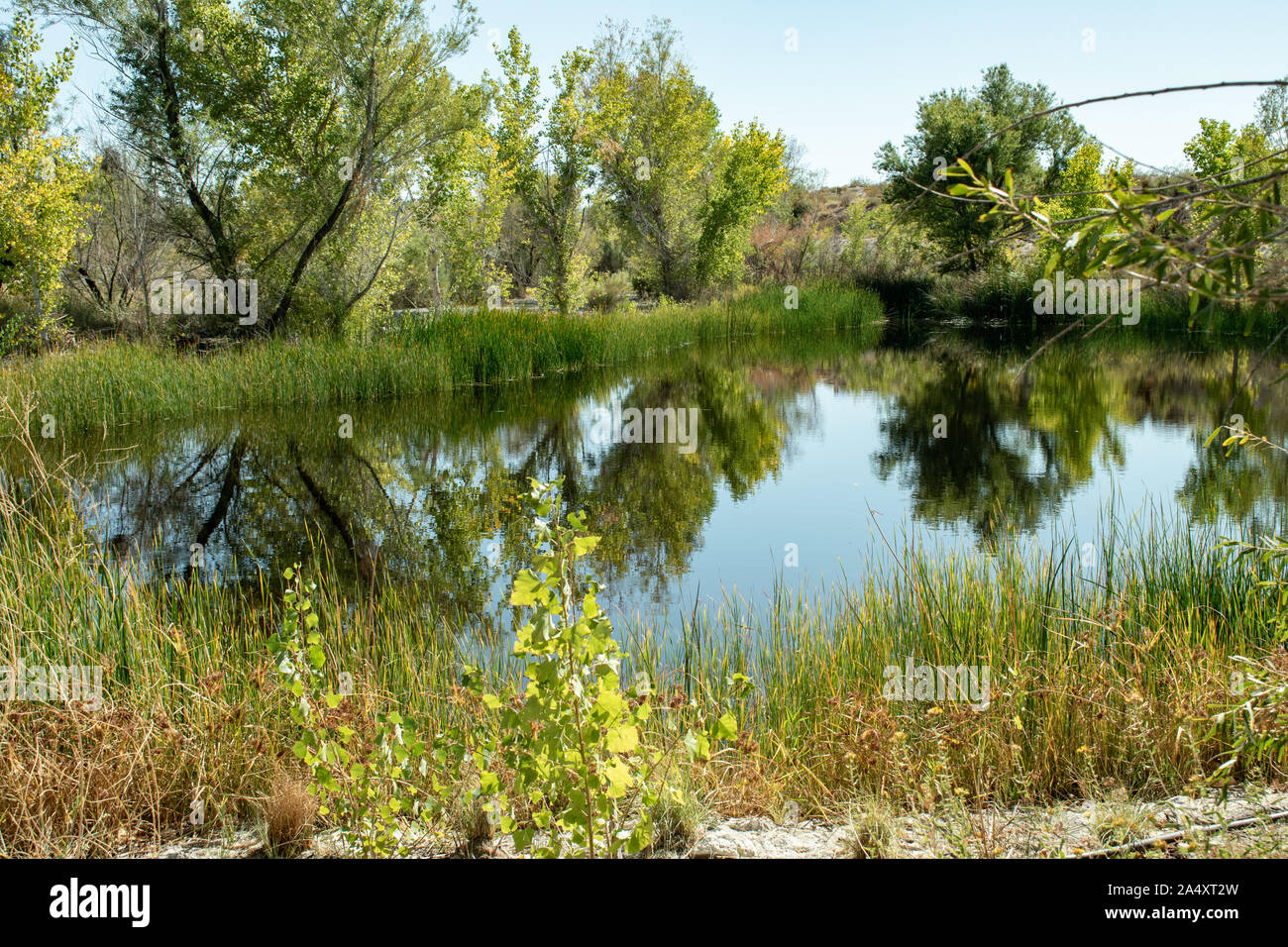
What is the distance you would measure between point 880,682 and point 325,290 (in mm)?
16490

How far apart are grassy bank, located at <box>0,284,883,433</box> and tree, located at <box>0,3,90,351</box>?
139 cm

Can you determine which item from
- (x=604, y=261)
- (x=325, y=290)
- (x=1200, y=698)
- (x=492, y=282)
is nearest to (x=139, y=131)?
(x=325, y=290)

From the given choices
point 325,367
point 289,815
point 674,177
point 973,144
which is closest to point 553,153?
point 674,177

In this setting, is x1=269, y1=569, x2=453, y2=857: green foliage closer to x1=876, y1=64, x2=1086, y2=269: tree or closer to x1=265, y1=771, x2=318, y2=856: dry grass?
x1=265, y1=771, x2=318, y2=856: dry grass

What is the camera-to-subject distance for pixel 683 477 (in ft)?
32.9

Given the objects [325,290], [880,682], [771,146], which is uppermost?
[771,146]

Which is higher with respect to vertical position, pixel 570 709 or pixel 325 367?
pixel 325 367

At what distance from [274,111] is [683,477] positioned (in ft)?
39.6

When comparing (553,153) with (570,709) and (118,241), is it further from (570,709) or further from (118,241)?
(570,709)

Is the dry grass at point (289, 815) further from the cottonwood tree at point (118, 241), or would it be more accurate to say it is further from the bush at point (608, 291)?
the bush at point (608, 291)

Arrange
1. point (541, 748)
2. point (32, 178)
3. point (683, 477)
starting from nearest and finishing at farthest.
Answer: point (541, 748) < point (683, 477) < point (32, 178)

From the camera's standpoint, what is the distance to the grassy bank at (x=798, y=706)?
301 cm

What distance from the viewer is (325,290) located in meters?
18.0
